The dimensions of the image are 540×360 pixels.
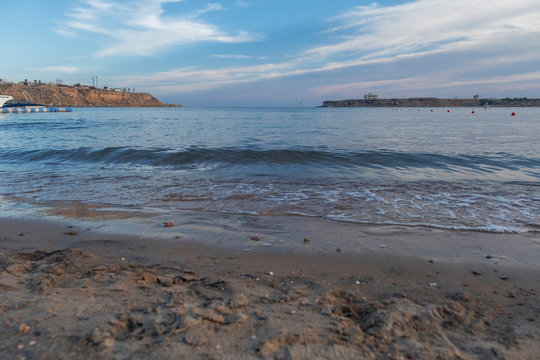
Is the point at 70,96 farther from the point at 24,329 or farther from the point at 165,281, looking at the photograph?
the point at 24,329

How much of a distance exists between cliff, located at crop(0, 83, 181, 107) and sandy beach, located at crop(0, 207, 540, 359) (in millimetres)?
134484

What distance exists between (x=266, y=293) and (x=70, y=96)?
6783 inches

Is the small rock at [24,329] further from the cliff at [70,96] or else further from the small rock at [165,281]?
the cliff at [70,96]

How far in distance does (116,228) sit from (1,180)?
6588 millimetres

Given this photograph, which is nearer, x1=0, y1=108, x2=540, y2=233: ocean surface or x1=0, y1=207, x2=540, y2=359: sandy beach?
x1=0, y1=207, x2=540, y2=359: sandy beach

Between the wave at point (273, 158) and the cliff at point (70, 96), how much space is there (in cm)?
12248

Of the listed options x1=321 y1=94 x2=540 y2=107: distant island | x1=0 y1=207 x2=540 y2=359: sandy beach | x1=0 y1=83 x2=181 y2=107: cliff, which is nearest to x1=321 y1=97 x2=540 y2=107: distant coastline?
x1=321 y1=94 x2=540 y2=107: distant island

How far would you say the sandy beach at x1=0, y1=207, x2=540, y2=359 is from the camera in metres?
2.01

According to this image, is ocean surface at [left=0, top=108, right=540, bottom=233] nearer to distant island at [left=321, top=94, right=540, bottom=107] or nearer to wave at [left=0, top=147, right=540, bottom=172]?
wave at [left=0, top=147, right=540, bottom=172]

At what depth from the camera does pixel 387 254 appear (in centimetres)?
380

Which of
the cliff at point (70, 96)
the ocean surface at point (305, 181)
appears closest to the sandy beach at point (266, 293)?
the ocean surface at point (305, 181)

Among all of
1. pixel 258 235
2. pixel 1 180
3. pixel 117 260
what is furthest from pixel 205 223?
pixel 1 180

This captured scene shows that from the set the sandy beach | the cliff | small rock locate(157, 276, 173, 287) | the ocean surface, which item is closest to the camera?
the sandy beach

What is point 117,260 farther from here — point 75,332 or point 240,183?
Result: point 240,183
